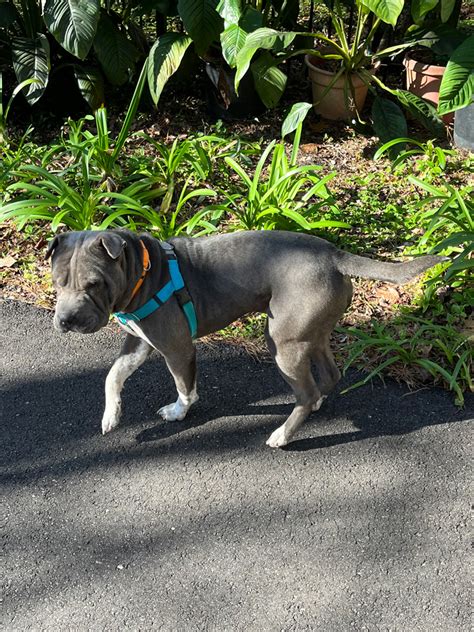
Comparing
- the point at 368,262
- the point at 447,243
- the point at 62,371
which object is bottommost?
the point at 62,371

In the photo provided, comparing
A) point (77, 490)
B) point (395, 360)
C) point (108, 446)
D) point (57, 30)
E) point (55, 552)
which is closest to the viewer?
point (55, 552)

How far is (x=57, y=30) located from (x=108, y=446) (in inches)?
154

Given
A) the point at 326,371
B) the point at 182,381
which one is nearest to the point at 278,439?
the point at 326,371

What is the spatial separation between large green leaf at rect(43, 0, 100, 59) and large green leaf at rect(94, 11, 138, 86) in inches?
19.6

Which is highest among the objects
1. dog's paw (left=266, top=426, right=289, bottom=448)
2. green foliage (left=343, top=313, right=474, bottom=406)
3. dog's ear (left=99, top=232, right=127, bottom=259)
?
dog's ear (left=99, top=232, right=127, bottom=259)

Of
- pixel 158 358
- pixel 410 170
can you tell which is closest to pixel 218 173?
pixel 410 170

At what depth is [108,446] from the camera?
415cm

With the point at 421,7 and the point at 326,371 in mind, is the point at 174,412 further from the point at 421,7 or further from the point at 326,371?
the point at 421,7

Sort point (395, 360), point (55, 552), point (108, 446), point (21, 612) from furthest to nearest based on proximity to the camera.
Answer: point (395, 360) → point (108, 446) → point (55, 552) → point (21, 612)

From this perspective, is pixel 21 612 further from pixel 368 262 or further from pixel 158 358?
pixel 368 262

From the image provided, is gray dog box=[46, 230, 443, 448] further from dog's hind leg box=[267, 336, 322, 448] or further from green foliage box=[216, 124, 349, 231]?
green foliage box=[216, 124, 349, 231]

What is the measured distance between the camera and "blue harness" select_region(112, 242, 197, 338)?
377 cm

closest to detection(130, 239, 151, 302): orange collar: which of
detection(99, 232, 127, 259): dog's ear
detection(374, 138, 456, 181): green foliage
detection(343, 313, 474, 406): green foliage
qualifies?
detection(99, 232, 127, 259): dog's ear

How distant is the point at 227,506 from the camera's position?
3771 mm
